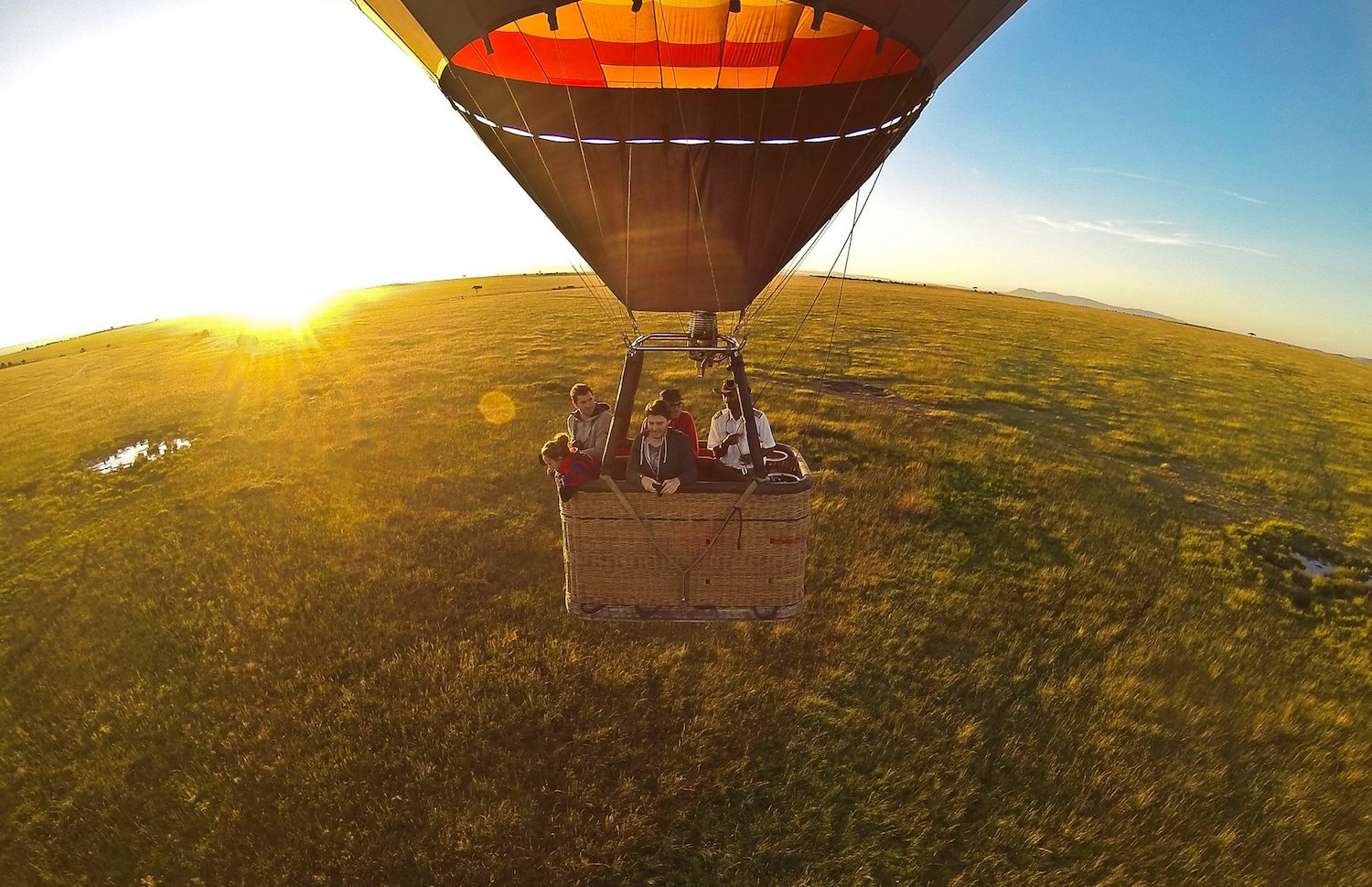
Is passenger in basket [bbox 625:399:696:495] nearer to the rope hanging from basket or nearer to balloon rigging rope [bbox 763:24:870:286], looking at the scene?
the rope hanging from basket

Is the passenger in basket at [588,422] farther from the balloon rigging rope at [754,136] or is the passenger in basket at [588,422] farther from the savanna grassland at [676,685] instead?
the savanna grassland at [676,685]

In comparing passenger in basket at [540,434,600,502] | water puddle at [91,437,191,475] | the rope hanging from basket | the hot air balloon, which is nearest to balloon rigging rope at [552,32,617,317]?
the hot air balloon

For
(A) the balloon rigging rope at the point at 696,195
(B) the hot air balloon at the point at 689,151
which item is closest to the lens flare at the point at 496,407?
(B) the hot air balloon at the point at 689,151

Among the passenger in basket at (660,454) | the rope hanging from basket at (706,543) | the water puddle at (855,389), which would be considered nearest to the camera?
the rope hanging from basket at (706,543)

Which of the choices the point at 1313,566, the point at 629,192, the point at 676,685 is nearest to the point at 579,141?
the point at 629,192

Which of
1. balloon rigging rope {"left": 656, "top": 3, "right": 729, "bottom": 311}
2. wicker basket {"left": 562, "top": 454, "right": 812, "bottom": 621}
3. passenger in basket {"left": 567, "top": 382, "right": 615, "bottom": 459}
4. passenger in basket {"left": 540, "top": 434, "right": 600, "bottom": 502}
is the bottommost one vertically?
wicker basket {"left": 562, "top": 454, "right": 812, "bottom": 621}

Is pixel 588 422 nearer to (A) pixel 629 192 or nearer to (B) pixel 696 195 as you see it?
(A) pixel 629 192

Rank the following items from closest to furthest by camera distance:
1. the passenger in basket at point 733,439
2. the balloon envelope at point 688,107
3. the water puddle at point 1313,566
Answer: the balloon envelope at point 688,107 < the passenger in basket at point 733,439 < the water puddle at point 1313,566
